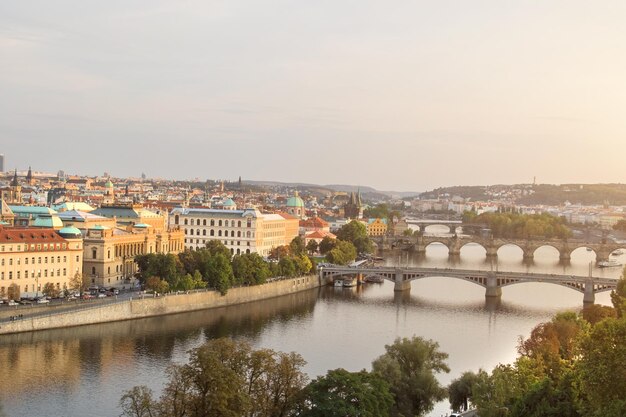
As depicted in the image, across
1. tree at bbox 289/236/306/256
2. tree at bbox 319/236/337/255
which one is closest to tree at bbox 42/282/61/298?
tree at bbox 289/236/306/256

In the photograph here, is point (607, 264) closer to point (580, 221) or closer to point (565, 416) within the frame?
point (565, 416)

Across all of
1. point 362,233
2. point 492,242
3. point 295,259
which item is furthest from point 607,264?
point 295,259

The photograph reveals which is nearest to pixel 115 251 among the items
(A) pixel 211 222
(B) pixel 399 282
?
(B) pixel 399 282

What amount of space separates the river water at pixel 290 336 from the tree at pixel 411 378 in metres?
1.69

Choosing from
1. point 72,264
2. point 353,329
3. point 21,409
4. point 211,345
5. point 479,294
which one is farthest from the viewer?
point 479,294

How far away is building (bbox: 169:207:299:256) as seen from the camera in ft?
221

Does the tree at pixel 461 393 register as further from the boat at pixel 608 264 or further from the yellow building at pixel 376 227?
the yellow building at pixel 376 227

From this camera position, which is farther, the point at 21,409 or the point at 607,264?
the point at 607,264

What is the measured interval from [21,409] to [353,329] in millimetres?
18883

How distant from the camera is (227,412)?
20594 millimetres

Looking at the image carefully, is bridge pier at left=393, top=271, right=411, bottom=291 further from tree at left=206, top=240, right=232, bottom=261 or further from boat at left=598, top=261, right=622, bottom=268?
boat at left=598, top=261, right=622, bottom=268

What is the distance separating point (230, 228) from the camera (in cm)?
6800

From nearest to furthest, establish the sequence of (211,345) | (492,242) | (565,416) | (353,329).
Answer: (565,416) → (211,345) → (353,329) → (492,242)

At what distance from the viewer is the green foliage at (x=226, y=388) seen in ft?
68.2
